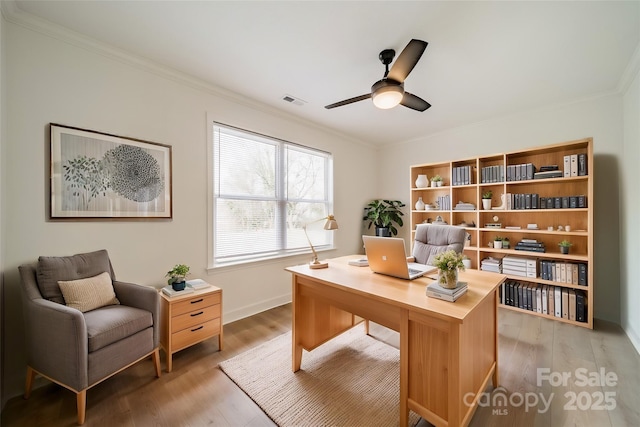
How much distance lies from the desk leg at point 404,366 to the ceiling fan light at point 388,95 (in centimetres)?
155

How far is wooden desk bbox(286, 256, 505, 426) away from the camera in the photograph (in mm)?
1172

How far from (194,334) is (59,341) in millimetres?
847

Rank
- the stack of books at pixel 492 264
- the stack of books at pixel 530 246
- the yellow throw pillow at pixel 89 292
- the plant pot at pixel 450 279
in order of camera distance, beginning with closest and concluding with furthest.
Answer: the plant pot at pixel 450 279 < the yellow throw pillow at pixel 89 292 < the stack of books at pixel 530 246 < the stack of books at pixel 492 264

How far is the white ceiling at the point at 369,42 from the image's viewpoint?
5.45 ft

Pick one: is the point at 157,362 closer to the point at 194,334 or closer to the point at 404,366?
the point at 194,334

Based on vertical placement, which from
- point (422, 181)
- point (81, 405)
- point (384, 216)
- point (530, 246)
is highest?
point (422, 181)

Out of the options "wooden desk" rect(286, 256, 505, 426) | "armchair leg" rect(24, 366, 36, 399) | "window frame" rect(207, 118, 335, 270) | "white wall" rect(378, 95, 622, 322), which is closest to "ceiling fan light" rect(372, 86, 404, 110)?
"window frame" rect(207, 118, 335, 270)

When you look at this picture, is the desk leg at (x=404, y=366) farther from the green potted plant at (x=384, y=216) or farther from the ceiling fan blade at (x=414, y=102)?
the green potted plant at (x=384, y=216)

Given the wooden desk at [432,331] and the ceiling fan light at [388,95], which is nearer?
the wooden desk at [432,331]

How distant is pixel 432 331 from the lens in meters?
1.27

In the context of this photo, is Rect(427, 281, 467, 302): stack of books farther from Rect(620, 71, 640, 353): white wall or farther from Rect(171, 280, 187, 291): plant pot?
Rect(620, 71, 640, 353): white wall

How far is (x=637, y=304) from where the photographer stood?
88.0 inches

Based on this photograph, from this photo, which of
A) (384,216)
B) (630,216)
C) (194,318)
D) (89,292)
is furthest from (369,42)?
(630,216)

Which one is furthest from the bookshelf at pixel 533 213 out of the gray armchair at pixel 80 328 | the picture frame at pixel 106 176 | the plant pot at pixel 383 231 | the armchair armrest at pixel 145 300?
the gray armchair at pixel 80 328
